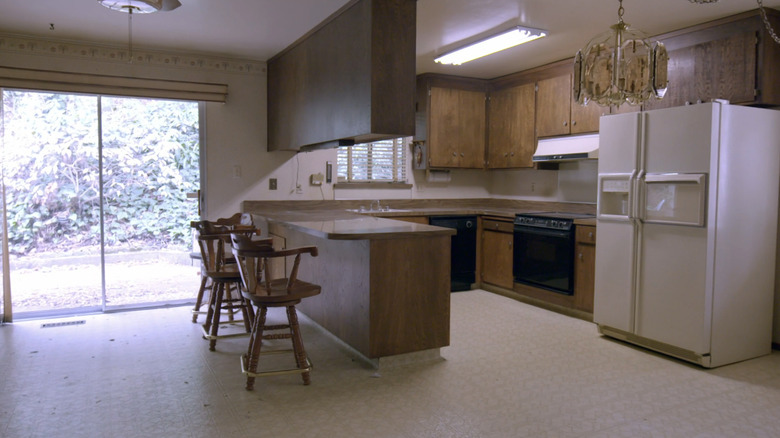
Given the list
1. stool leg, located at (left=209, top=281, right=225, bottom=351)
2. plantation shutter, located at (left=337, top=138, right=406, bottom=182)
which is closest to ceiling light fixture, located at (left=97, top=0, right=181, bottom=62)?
stool leg, located at (left=209, top=281, right=225, bottom=351)

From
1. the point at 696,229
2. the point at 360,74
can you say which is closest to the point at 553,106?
the point at 696,229

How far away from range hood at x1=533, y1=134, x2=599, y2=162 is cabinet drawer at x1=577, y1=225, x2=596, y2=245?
67 cm

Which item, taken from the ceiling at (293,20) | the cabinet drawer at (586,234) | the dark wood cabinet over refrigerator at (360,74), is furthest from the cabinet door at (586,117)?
the dark wood cabinet over refrigerator at (360,74)

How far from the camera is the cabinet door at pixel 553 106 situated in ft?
16.1

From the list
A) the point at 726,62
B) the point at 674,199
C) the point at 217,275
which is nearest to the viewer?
the point at 674,199

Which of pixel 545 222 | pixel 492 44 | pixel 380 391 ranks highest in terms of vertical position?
pixel 492 44

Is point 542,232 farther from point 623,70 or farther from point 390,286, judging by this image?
point 623,70

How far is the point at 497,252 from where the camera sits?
5383 mm

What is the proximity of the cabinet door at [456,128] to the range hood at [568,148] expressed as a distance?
2.76ft

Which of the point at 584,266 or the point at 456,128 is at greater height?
the point at 456,128

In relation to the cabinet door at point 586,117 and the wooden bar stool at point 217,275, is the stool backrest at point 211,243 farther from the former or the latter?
the cabinet door at point 586,117

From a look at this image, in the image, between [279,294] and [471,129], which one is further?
[471,129]

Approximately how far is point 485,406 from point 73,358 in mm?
2647

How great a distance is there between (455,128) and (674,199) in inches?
110
